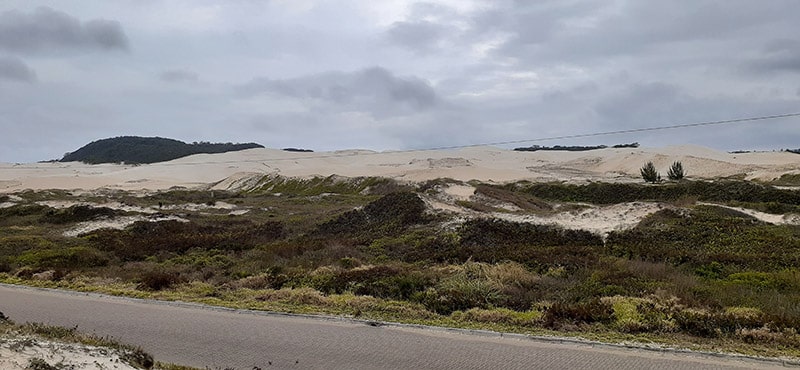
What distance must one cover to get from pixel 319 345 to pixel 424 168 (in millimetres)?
110348

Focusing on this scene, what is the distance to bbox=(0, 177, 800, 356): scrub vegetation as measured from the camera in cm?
1207

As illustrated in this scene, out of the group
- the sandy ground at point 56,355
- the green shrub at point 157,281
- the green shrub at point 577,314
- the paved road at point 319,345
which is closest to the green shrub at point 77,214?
the green shrub at point 157,281

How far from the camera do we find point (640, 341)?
34.3 feet

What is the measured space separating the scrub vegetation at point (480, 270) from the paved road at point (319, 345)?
102cm

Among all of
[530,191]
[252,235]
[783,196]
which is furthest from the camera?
[530,191]

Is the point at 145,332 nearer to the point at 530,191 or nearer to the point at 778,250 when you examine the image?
the point at 778,250

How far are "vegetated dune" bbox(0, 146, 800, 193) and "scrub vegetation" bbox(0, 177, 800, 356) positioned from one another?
48.4 m

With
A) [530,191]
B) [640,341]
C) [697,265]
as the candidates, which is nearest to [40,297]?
[640,341]

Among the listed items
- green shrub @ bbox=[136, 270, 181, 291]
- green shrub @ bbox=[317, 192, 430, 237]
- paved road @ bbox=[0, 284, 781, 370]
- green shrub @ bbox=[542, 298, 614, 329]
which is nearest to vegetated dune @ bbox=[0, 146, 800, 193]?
green shrub @ bbox=[317, 192, 430, 237]

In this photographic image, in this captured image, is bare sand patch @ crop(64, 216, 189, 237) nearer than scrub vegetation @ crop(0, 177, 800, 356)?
No

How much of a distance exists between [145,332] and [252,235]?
841 inches

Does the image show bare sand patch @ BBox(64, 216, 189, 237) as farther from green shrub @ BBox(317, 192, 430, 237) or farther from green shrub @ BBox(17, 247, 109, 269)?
green shrub @ BBox(317, 192, 430, 237)

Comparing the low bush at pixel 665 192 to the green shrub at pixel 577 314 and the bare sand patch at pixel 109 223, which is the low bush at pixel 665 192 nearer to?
the green shrub at pixel 577 314

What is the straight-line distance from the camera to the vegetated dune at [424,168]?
313 ft
